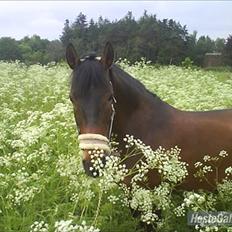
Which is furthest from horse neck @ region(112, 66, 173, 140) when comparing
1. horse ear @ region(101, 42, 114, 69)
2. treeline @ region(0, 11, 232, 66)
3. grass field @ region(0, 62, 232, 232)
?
treeline @ region(0, 11, 232, 66)

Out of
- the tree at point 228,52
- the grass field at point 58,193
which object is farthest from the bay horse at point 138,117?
the tree at point 228,52

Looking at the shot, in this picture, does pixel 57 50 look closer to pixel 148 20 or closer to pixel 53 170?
pixel 148 20

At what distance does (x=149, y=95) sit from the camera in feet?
14.2

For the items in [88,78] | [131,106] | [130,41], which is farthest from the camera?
[130,41]

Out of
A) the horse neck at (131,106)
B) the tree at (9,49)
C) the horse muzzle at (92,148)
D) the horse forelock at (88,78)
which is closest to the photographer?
the horse muzzle at (92,148)

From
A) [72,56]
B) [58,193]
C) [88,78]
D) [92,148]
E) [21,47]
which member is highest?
[21,47]

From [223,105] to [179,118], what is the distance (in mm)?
2883

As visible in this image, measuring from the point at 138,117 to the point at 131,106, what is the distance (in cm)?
13

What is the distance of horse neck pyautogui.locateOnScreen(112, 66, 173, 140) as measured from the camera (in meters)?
4.08

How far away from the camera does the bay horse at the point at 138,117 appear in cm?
352

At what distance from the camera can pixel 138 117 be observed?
13.8ft

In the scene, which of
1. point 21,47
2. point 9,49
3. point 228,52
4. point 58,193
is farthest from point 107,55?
point 228,52

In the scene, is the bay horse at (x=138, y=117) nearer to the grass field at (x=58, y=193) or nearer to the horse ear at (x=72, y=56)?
the horse ear at (x=72, y=56)

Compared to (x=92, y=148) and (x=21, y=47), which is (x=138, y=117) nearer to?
→ (x=92, y=148)
